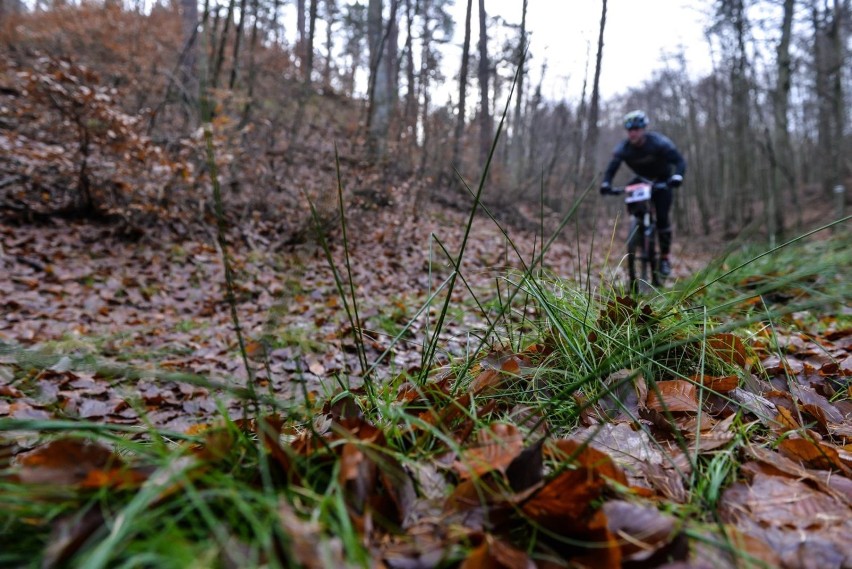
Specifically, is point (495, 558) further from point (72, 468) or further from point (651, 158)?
point (651, 158)

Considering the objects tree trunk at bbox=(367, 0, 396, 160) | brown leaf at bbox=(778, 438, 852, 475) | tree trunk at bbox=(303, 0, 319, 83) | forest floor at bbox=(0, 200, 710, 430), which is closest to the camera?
brown leaf at bbox=(778, 438, 852, 475)

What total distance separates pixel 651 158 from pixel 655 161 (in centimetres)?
7

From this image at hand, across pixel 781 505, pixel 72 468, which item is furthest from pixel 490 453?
pixel 72 468

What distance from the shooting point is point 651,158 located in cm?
593

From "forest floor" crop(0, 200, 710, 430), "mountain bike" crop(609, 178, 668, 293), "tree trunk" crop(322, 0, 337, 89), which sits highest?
"tree trunk" crop(322, 0, 337, 89)

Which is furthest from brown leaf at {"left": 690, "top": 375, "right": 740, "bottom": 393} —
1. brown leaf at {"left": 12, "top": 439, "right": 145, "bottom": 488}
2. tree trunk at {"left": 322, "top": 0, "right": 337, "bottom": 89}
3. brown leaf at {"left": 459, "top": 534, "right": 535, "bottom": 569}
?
tree trunk at {"left": 322, "top": 0, "right": 337, "bottom": 89}

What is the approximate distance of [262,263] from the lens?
597 cm

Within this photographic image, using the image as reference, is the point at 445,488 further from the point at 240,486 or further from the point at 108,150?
the point at 108,150

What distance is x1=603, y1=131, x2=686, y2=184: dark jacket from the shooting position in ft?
19.0

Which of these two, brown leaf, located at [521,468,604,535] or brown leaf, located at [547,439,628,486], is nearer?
brown leaf, located at [521,468,604,535]

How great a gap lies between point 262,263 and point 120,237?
63.8 inches

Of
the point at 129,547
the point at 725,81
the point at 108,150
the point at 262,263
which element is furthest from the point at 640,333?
the point at 725,81

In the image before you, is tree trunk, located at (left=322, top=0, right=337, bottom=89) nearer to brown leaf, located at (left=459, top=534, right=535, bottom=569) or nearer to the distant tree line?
the distant tree line

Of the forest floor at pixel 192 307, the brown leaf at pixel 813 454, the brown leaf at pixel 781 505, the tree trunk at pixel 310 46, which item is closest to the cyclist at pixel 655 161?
the forest floor at pixel 192 307
